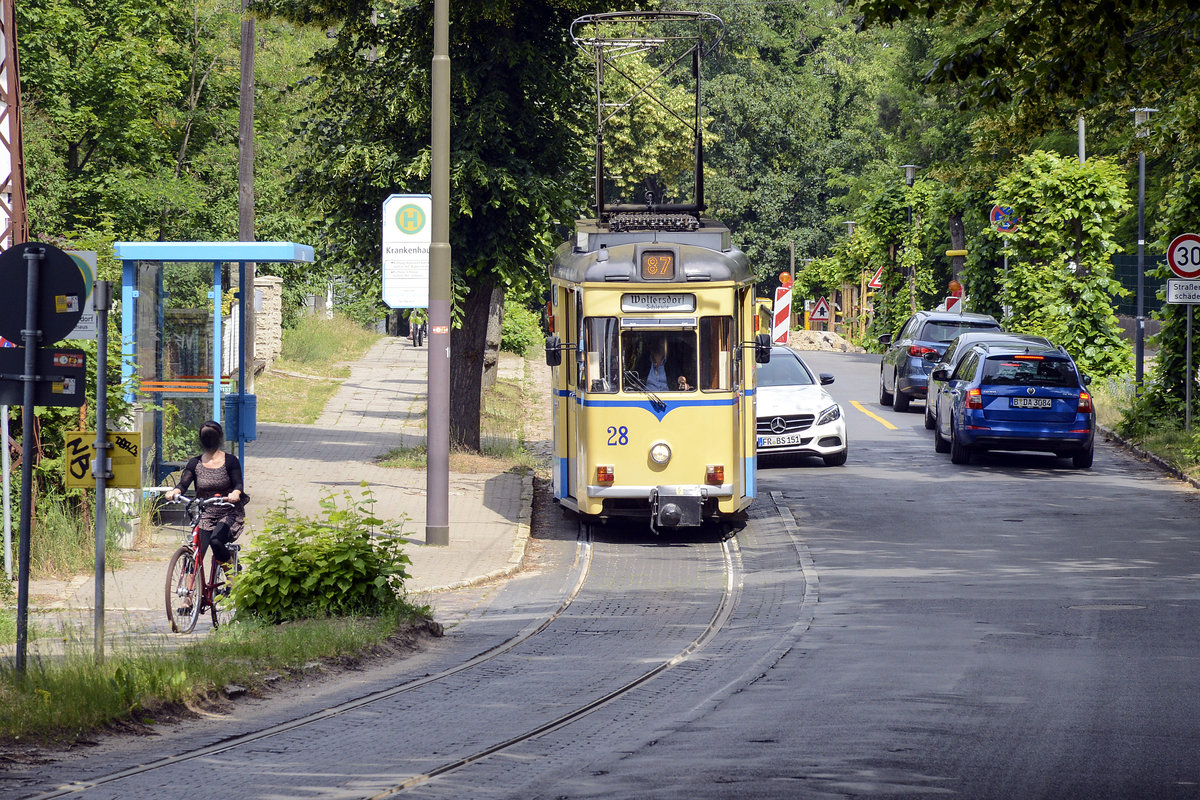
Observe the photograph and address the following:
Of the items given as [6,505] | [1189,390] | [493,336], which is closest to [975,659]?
[6,505]

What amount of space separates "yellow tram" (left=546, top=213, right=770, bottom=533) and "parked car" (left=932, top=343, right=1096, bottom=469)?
665 cm

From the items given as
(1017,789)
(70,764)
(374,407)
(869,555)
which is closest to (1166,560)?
(869,555)

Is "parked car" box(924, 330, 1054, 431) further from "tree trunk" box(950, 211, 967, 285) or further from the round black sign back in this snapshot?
"tree trunk" box(950, 211, 967, 285)

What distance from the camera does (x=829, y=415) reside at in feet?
73.6

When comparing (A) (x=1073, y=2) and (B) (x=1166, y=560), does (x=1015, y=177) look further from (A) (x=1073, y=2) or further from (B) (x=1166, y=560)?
(A) (x=1073, y=2)

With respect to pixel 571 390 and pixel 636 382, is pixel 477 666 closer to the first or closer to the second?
pixel 636 382

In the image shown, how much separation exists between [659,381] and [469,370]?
7.11 meters

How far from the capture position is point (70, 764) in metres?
7.90

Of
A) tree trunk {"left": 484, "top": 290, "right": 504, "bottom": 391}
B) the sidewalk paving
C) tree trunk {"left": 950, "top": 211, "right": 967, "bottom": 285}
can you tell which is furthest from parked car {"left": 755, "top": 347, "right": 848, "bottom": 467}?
tree trunk {"left": 950, "top": 211, "right": 967, "bottom": 285}

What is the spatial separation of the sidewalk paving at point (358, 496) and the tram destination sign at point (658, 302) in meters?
2.77

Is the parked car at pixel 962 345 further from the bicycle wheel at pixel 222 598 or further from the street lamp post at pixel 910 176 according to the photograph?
the street lamp post at pixel 910 176

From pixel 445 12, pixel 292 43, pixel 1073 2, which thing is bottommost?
pixel 1073 2

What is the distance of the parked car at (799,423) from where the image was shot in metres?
22.1

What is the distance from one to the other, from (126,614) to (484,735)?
488 cm
